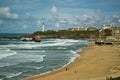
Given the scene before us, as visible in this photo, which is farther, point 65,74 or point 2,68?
point 2,68

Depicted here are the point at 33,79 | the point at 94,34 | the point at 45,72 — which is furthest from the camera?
the point at 94,34

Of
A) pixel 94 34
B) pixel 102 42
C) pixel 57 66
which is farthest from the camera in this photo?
pixel 94 34

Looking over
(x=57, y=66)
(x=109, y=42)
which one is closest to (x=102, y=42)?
(x=109, y=42)

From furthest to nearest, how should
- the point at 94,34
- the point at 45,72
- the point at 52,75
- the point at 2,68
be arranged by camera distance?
the point at 94,34 < the point at 2,68 < the point at 45,72 < the point at 52,75

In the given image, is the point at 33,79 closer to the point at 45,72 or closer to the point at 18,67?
the point at 45,72

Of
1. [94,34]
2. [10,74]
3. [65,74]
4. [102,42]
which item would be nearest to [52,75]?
[65,74]

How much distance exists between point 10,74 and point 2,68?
15.0ft

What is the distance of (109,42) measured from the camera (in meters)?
90.2

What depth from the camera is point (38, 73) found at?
103ft

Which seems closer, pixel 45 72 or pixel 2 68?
pixel 45 72

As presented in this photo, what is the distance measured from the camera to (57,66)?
122 ft

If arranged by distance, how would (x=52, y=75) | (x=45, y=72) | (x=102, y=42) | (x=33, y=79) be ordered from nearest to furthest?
1. (x=33, y=79)
2. (x=52, y=75)
3. (x=45, y=72)
4. (x=102, y=42)

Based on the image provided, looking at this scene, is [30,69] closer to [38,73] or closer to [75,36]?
[38,73]

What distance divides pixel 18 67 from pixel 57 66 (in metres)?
5.19
